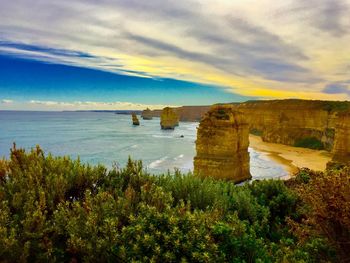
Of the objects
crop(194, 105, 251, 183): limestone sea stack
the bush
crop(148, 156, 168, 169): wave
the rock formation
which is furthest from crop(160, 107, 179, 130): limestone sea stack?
the bush

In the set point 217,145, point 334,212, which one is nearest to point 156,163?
point 217,145

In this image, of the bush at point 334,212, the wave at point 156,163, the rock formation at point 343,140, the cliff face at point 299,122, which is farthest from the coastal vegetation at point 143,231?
the cliff face at point 299,122

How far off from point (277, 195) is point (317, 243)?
3806 mm

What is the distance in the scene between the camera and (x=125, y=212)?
5.18m

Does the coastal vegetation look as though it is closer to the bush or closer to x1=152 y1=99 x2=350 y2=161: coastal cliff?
the bush

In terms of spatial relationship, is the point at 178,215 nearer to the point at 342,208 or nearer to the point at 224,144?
the point at 342,208

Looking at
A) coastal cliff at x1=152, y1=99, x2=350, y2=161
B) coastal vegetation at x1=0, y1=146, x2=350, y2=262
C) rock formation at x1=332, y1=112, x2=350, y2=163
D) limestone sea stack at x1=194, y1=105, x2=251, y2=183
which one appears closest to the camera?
coastal vegetation at x1=0, y1=146, x2=350, y2=262

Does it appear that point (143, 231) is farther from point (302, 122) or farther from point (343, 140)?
point (302, 122)

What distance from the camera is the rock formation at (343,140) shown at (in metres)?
36.7

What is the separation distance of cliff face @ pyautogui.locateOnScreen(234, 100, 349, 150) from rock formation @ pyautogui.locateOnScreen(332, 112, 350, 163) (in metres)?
30.7

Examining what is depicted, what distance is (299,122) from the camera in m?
79.4

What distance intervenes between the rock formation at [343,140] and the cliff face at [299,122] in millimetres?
30654

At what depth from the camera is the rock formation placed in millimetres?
36716

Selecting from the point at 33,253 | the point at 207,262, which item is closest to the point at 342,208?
the point at 207,262
